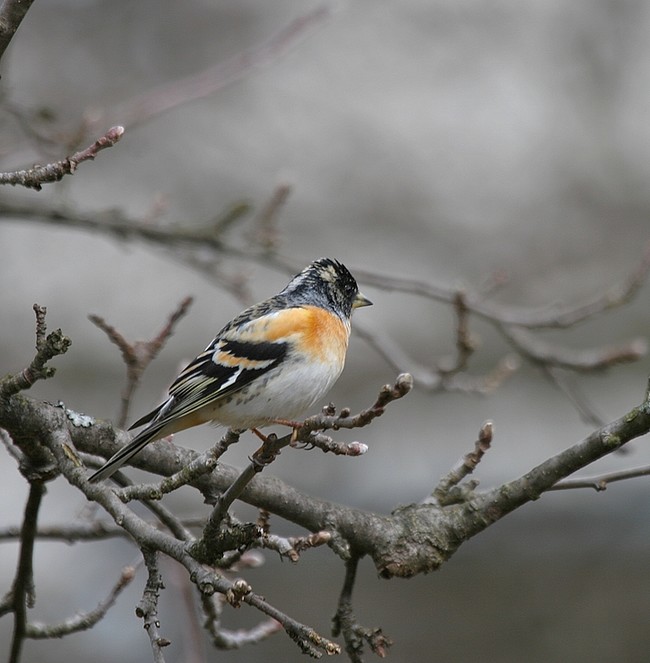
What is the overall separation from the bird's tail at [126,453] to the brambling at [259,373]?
0.21m

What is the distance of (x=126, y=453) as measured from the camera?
8.41ft

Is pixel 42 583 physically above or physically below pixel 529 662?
above

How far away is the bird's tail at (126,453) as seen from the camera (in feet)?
8.16

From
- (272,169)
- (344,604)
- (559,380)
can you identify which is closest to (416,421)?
(272,169)

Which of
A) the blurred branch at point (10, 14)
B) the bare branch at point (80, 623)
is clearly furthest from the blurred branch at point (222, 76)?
the bare branch at point (80, 623)

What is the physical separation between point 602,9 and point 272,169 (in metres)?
4.65

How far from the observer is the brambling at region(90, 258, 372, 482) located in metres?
3.16

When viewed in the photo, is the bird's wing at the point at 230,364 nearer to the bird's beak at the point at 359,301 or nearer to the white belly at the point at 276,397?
the white belly at the point at 276,397

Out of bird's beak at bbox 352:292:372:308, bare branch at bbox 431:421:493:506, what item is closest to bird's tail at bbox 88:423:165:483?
bare branch at bbox 431:421:493:506

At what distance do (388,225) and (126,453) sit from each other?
8943mm

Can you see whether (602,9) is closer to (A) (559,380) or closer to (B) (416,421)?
(B) (416,421)

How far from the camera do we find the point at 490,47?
1198cm

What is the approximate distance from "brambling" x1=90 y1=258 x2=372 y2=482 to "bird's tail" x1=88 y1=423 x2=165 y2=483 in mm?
210

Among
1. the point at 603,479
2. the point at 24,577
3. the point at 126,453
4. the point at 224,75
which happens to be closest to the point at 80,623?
the point at 24,577
